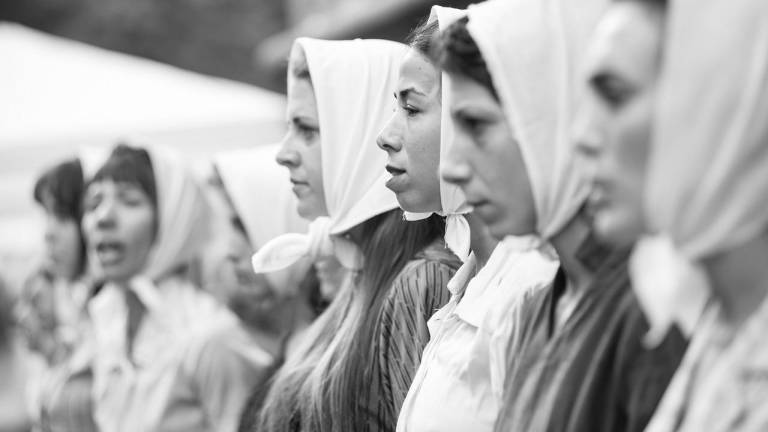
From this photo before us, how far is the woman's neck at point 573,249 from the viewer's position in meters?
3.22

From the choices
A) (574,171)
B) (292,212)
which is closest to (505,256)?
(574,171)

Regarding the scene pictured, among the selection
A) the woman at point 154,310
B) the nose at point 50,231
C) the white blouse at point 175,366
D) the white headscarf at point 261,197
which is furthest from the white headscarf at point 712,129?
the nose at point 50,231

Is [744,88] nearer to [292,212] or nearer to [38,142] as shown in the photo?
[292,212]

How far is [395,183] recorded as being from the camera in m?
4.23

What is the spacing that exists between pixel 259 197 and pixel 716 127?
4104 mm

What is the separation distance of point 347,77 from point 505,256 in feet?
4.48

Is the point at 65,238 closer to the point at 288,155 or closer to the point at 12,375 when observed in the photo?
the point at 288,155

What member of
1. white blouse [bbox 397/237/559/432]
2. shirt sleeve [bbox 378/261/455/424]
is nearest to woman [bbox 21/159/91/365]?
shirt sleeve [bbox 378/261/455/424]

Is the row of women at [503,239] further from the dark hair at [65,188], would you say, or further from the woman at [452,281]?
the dark hair at [65,188]

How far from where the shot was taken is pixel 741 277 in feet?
8.55

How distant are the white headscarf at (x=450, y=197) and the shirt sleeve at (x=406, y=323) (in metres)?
0.12

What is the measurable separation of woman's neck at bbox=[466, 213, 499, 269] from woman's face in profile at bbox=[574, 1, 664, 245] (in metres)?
1.38

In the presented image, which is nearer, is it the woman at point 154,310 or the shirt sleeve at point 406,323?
the shirt sleeve at point 406,323

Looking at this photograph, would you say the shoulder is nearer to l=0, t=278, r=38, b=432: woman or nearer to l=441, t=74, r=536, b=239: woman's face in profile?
l=441, t=74, r=536, b=239: woman's face in profile
